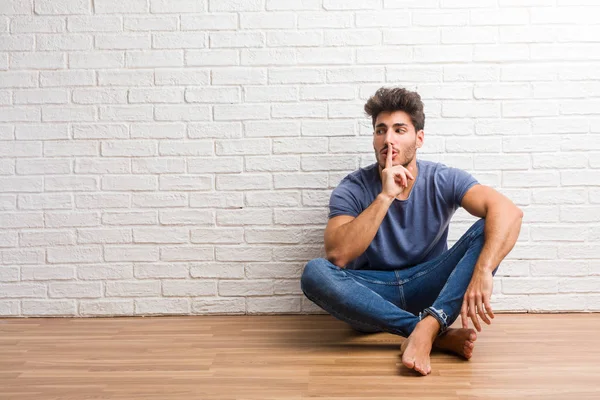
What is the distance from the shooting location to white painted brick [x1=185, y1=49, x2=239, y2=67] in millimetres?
3270

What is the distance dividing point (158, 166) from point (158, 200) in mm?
175

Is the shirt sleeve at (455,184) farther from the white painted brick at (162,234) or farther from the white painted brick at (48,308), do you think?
the white painted brick at (48,308)

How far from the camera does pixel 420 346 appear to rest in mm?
2379

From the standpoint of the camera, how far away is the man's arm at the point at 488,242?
2.46 metres

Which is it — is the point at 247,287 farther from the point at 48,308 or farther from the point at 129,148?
the point at 48,308

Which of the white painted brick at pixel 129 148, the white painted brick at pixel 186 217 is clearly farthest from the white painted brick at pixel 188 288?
the white painted brick at pixel 129 148

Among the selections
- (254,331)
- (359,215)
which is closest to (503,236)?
(359,215)

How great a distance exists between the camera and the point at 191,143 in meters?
3.30

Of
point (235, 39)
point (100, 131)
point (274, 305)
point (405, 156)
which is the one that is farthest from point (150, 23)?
point (274, 305)

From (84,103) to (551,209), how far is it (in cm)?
245

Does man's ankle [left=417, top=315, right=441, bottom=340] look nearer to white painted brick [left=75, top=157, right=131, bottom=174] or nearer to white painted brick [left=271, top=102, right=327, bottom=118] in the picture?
white painted brick [left=271, top=102, right=327, bottom=118]

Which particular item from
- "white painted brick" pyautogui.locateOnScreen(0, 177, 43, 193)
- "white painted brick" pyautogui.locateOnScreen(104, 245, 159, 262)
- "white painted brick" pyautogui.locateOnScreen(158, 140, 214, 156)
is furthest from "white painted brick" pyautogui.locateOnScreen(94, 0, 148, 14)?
"white painted brick" pyautogui.locateOnScreen(104, 245, 159, 262)

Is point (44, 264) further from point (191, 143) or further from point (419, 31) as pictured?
point (419, 31)

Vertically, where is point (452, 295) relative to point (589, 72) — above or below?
below
